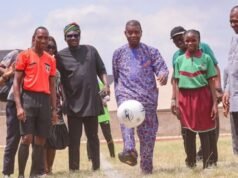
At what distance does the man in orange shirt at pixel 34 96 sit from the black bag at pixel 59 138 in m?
1.34

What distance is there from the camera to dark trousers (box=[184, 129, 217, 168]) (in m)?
8.38

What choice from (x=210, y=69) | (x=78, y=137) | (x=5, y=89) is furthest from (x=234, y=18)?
(x=5, y=89)

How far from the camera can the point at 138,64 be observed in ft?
27.3

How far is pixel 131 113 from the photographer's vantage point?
7.79 meters

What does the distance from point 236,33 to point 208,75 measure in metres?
0.67

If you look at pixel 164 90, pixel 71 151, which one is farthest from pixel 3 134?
pixel 71 151

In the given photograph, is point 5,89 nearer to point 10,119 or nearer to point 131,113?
point 10,119

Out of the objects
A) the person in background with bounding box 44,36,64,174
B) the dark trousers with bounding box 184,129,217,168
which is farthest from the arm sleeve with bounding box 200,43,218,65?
the person in background with bounding box 44,36,64,174

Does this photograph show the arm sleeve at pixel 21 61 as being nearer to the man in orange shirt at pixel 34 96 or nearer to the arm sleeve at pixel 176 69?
the man in orange shirt at pixel 34 96

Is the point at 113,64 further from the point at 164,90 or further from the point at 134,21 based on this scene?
the point at 164,90

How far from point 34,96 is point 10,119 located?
0.64 meters

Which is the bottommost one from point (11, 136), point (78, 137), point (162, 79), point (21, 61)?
point (78, 137)

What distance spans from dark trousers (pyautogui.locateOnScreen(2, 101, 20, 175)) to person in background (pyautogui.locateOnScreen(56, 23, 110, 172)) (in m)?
1.00

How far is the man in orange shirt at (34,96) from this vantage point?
7953mm
